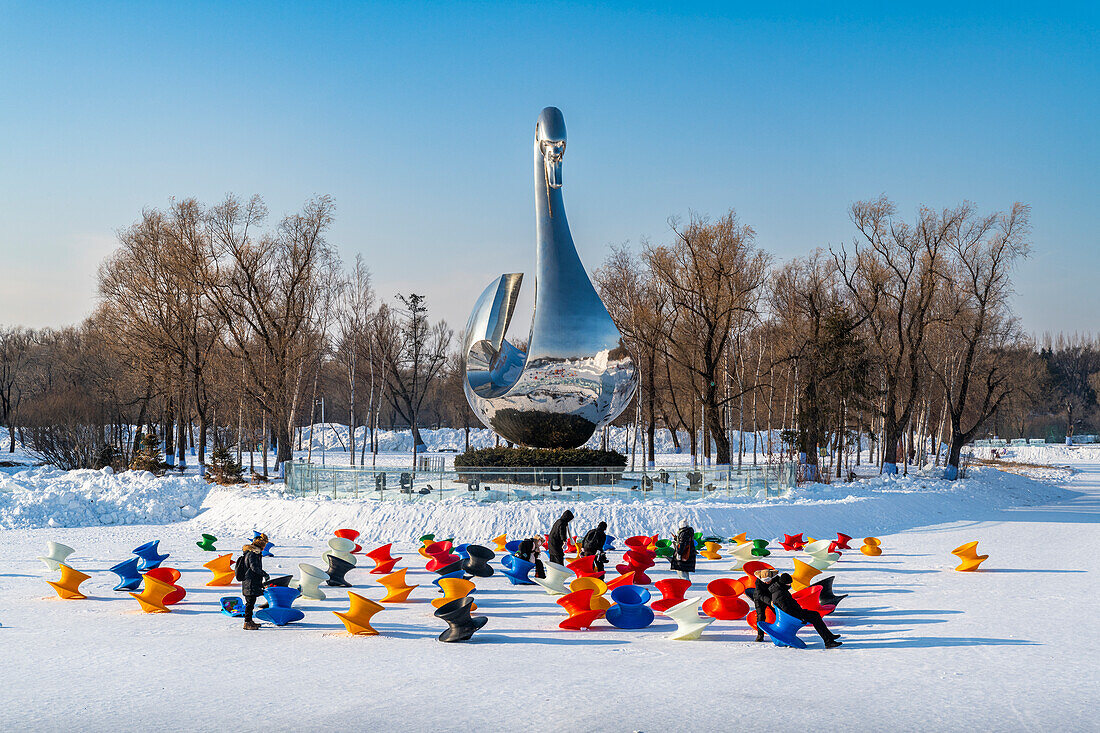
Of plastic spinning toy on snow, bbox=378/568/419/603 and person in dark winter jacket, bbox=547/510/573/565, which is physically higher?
person in dark winter jacket, bbox=547/510/573/565

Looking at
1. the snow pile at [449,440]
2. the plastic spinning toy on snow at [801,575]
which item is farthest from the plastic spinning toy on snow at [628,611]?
the snow pile at [449,440]

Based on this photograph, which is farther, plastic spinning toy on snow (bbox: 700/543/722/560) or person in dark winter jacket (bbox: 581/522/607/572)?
plastic spinning toy on snow (bbox: 700/543/722/560)

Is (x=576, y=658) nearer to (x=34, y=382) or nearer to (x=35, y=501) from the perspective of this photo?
(x=35, y=501)

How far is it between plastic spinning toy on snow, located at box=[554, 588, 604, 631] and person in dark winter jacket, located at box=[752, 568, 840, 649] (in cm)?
197

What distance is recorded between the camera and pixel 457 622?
9961mm

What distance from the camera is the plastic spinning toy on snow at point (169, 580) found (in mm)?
11859

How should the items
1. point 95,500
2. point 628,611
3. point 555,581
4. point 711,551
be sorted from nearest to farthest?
1. point 628,611
2. point 555,581
3. point 711,551
4. point 95,500

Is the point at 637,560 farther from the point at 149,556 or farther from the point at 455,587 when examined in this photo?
the point at 149,556

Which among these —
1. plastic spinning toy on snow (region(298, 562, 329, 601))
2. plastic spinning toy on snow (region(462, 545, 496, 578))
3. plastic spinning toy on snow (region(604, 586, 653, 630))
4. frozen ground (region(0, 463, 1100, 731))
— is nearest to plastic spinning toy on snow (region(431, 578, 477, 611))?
frozen ground (region(0, 463, 1100, 731))

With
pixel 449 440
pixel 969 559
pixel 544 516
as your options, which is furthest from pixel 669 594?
pixel 449 440

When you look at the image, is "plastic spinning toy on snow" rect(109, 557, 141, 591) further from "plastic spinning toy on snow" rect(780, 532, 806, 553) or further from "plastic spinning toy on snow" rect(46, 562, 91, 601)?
"plastic spinning toy on snow" rect(780, 532, 806, 553)

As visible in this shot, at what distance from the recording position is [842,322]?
37.8 meters

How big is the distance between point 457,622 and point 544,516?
9764mm

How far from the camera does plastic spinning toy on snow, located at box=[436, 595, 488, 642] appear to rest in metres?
9.95
